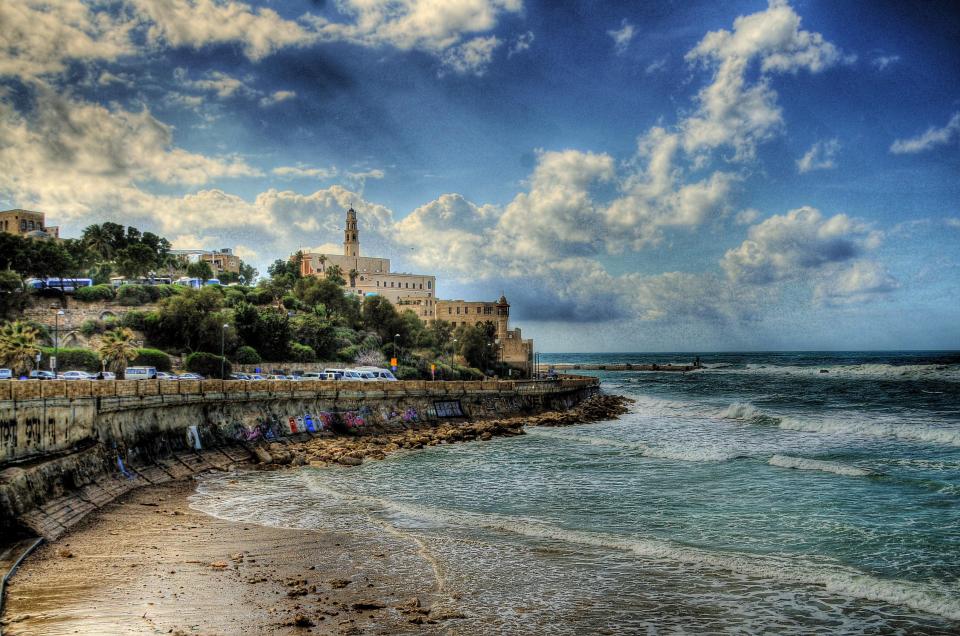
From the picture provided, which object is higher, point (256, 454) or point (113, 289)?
point (113, 289)

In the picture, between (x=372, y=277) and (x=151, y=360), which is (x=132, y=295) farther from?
(x=372, y=277)

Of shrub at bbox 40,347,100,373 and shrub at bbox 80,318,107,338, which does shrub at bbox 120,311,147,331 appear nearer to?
shrub at bbox 80,318,107,338

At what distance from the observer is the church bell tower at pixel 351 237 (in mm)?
150125

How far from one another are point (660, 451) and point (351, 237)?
122 metres

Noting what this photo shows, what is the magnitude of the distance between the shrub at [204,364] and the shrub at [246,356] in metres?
5.97

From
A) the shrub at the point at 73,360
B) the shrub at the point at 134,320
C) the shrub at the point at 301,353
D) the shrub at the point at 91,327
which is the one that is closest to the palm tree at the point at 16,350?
the shrub at the point at 73,360

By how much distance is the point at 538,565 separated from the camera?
675 inches

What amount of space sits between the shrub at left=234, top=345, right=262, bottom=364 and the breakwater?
2254cm

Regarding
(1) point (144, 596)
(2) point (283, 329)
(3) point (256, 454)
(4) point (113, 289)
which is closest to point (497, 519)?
(1) point (144, 596)

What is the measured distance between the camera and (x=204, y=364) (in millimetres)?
59344

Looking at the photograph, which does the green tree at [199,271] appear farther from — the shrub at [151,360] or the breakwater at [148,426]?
the breakwater at [148,426]

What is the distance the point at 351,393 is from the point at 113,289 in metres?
46.8

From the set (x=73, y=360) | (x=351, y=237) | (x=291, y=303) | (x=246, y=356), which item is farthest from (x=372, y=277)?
(x=73, y=360)

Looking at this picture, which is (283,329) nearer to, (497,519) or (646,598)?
(497,519)
